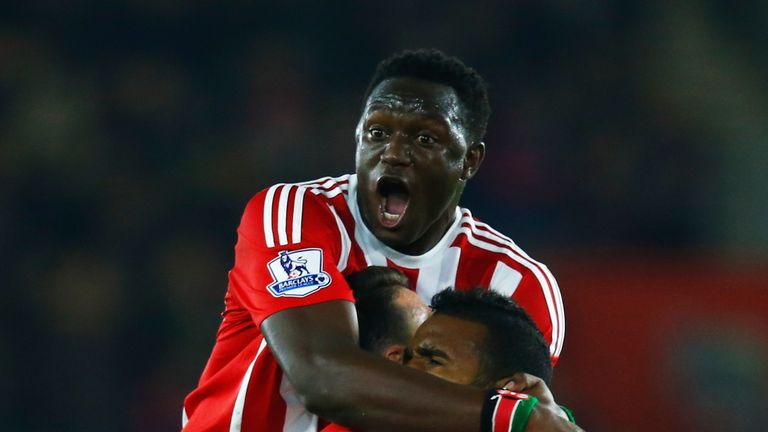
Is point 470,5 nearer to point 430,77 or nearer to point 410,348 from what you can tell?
point 430,77

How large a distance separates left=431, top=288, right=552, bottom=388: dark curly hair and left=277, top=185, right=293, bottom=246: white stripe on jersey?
0.46 metres

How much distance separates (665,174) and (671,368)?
1411 mm

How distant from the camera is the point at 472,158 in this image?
3570 mm

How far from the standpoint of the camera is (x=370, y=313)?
10.2 ft

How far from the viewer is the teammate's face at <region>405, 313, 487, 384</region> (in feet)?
8.96

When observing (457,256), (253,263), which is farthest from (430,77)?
(253,263)

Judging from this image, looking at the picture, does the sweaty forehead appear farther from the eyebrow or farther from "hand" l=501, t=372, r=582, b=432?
"hand" l=501, t=372, r=582, b=432

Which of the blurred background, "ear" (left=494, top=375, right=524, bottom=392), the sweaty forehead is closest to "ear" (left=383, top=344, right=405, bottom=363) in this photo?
"ear" (left=494, top=375, right=524, bottom=392)

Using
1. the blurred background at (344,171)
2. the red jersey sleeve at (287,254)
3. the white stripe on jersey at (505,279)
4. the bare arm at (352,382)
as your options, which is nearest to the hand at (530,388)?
the bare arm at (352,382)

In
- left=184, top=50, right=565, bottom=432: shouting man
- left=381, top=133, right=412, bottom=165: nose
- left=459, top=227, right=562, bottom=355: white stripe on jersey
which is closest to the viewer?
left=184, top=50, right=565, bottom=432: shouting man

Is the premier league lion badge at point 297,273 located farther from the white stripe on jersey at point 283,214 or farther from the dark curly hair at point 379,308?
the dark curly hair at point 379,308

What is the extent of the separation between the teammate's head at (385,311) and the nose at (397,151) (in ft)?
1.00

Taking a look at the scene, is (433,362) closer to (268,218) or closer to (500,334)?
(500,334)

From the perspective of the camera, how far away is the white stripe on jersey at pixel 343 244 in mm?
3275
